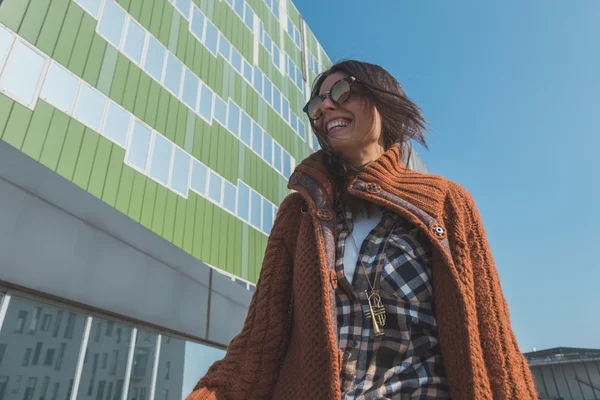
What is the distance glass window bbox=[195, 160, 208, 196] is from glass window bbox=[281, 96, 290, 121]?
729 centimetres

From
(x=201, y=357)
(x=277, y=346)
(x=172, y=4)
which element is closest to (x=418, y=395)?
(x=277, y=346)

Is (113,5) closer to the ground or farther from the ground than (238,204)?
farther from the ground

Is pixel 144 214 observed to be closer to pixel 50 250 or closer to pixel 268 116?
pixel 50 250

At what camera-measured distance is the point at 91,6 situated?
28.5 ft

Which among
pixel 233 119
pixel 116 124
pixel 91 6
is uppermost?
pixel 233 119

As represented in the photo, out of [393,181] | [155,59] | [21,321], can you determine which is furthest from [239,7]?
[393,181]

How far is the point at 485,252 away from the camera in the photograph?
4.73 feet

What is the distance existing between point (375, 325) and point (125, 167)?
26.6 feet

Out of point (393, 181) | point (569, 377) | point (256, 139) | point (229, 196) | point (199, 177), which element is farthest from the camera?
point (569, 377)

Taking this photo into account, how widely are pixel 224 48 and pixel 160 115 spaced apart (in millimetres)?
5357

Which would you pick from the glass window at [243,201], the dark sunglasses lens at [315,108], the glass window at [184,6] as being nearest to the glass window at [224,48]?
the glass window at [184,6]

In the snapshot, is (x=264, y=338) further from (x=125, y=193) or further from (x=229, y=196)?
(x=229, y=196)

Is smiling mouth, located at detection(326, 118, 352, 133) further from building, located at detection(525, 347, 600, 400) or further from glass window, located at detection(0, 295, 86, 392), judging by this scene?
building, located at detection(525, 347, 600, 400)

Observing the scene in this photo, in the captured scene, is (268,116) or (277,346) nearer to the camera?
(277,346)
